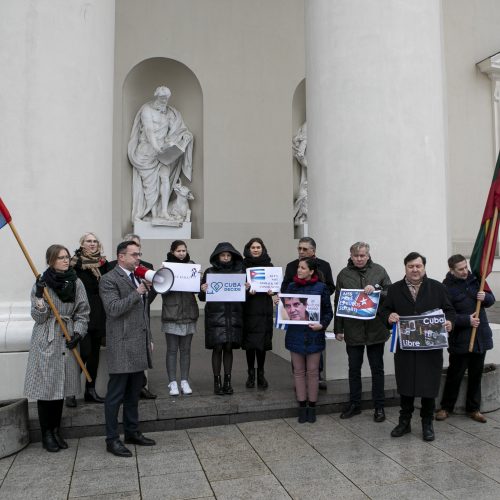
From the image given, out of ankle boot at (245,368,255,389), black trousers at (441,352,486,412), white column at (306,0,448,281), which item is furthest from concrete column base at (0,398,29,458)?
black trousers at (441,352,486,412)

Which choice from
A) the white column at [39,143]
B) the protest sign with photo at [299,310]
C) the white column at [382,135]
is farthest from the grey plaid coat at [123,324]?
the white column at [382,135]

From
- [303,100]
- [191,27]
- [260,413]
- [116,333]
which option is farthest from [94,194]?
[303,100]

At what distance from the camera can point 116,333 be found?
4.37 meters

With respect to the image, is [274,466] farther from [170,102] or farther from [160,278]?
[170,102]

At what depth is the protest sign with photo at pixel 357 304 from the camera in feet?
17.1

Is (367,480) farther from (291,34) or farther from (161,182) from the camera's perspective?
(291,34)

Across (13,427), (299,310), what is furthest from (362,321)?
(13,427)

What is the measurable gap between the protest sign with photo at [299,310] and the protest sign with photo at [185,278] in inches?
36.8

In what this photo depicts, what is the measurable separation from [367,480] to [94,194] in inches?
155

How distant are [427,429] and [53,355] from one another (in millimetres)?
3386

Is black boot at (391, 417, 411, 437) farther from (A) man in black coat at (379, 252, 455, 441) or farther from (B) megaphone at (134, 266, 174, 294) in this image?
(B) megaphone at (134, 266, 174, 294)

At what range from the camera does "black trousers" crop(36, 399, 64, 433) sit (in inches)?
172

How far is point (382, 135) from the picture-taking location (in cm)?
618

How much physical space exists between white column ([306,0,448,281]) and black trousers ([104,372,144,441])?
2.95m
